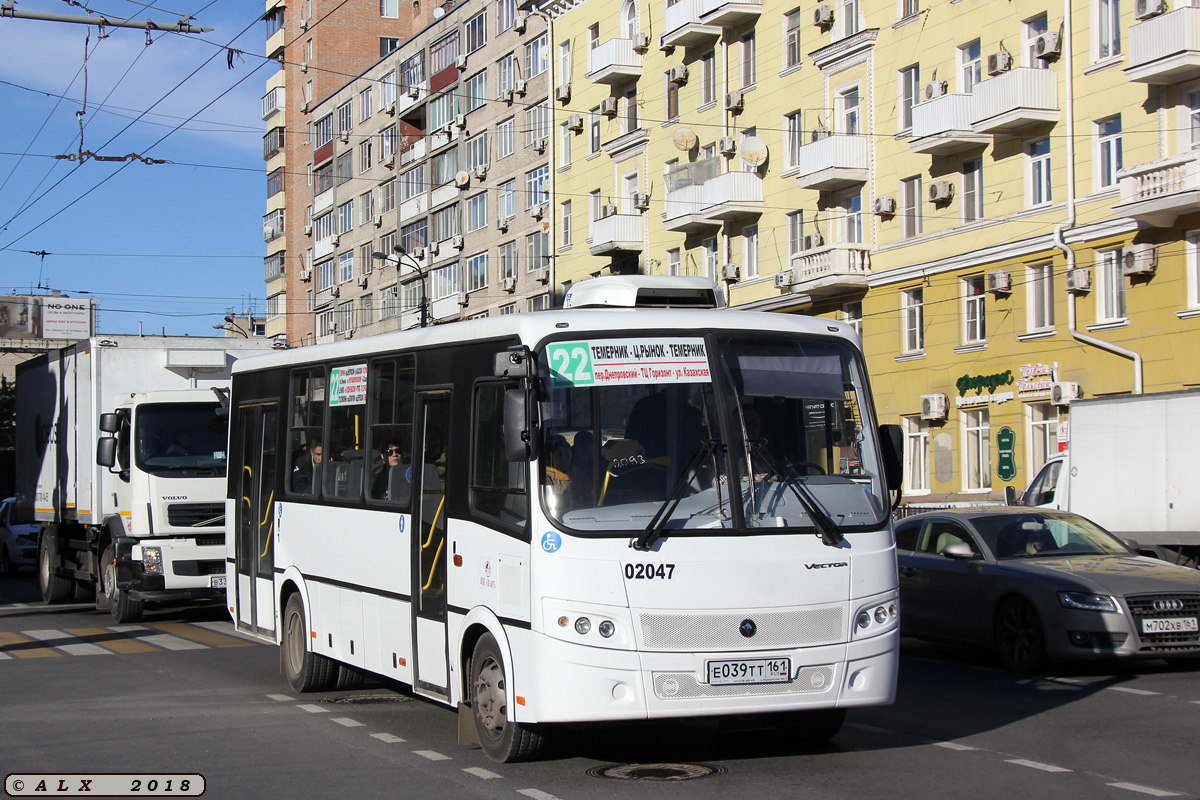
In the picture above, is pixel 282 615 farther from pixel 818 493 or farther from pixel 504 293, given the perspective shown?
pixel 504 293

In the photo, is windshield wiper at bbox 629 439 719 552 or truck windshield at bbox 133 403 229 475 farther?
truck windshield at bbox 133 403 229 475

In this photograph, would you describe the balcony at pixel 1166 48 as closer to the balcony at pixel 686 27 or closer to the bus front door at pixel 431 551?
the balcony at pixel 686 27

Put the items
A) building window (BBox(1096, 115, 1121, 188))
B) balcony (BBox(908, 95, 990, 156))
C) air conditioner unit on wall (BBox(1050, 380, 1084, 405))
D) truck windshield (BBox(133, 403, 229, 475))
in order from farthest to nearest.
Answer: balcony (BBox(908, 95, 990, 156))
air conditioner unit on wall (BBox(1050, 380, 1084, 405))
building window (BBox(1096, 115, 1121, 188))
truck windshield (BBox(133, 403, 229, 475))

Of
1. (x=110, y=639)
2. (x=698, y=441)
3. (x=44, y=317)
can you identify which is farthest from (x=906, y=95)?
(x=44, y=317)

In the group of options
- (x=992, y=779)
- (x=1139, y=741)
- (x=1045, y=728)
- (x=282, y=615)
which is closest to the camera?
(x=992, y=779)

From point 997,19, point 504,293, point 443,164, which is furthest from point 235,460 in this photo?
point 443,164

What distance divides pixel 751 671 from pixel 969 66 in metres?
28.0

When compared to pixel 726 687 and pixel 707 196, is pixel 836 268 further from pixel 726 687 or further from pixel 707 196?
pixel 726 687

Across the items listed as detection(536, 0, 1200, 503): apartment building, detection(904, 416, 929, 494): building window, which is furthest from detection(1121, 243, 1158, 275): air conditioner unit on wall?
detection(904, 416, 929, 494): building window

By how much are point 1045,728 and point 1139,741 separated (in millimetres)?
719

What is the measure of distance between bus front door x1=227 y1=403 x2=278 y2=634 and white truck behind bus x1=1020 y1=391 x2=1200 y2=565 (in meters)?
10.1

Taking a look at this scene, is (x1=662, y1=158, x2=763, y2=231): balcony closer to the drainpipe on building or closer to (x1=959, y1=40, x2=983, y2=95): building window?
(x1=959, y1=40, x2=983, y2=95): building window

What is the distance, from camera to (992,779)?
789 cm

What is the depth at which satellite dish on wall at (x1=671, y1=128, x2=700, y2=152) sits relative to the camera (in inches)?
1699
